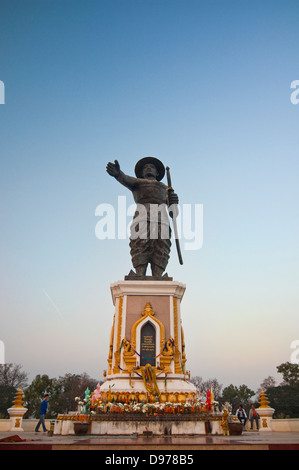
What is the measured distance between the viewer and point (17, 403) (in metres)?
11.5

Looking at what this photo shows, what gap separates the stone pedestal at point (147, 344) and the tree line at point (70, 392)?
48.4 feet

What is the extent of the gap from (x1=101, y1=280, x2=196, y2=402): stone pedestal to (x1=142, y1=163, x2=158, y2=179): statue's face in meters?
5.12

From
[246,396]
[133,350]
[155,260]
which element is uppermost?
[155,260]

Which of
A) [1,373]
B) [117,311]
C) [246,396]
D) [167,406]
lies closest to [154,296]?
[117,311]

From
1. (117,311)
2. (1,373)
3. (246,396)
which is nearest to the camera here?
(117,311)

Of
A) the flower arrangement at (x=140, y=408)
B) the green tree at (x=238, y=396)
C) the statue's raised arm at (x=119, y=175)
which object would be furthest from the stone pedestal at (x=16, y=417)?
the green tree at (x=238, y=396)

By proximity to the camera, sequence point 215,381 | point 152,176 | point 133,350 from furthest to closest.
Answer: point 215,381, point 152,176, point 133,350

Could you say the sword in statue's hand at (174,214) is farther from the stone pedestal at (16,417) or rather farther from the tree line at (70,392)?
the tree line at (70,392)

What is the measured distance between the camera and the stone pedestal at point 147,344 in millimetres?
10352

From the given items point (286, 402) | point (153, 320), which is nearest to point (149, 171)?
point (153, 320)

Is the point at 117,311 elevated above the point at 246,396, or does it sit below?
above

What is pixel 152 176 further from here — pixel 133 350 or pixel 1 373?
pixel 1 373

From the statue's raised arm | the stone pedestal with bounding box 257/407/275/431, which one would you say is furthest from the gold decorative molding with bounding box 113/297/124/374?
the stone pedestal with bounding box 257/407/275/431
